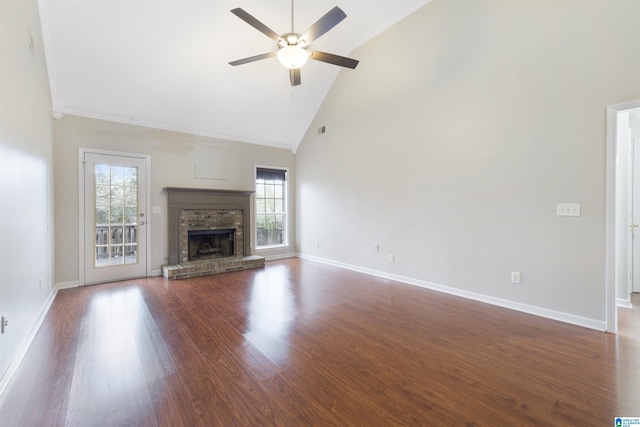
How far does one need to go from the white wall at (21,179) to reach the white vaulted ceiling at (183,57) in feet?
1.62

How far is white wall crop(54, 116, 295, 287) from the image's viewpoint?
408 centimetres

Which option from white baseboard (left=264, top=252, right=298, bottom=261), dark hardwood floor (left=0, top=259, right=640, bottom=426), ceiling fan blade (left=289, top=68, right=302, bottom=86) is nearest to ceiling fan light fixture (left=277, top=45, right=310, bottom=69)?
ceiling fan blade (left=289, top=68, right=302, bottom=86)

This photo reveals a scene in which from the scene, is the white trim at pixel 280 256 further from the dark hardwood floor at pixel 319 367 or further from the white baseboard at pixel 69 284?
the white baseboard at pixel 69 284

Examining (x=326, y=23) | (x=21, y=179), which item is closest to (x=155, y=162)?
(x=21, y=179)

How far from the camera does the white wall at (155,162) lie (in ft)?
13.4

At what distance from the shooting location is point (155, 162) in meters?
4.88

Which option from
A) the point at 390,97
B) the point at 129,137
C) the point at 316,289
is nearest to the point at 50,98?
the point at 129,137

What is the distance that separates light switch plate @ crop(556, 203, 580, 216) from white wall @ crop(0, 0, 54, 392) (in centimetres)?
488

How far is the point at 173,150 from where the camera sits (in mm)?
5070

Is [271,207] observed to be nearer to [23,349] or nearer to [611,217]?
[23,349]

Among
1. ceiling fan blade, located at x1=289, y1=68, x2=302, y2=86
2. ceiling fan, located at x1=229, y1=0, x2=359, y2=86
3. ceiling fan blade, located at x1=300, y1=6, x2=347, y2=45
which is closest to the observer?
ceiling fan blade, located at x1=300, y1=6, x2=347, y2=45

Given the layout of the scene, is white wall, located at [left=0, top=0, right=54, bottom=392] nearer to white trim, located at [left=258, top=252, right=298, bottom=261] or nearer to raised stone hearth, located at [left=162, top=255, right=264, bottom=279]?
raised stone hearth, located at [left=162, top=255, right=264, bottom=279]

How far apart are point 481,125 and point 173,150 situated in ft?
17.0

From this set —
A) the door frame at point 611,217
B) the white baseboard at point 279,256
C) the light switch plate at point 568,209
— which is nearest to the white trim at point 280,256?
the white baseboard at point 279,256
